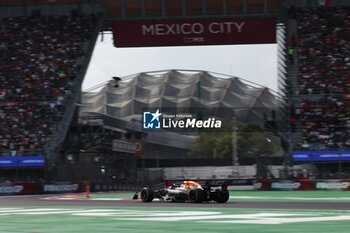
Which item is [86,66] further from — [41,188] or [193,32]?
[41,188]

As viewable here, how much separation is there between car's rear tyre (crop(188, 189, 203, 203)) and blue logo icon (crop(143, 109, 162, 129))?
3237 cm

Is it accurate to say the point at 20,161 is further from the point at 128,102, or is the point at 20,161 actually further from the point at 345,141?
the point at 128,102

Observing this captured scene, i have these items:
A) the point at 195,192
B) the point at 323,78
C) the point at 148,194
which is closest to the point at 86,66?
the point at 323,78

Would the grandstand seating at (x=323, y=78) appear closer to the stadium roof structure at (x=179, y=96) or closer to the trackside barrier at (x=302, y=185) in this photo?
the trackside barrier at (x=302, y=185)

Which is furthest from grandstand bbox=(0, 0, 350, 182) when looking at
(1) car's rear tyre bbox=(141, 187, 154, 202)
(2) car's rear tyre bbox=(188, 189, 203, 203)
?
(2) car's rear tyre bbox=(188, 189, 203, 203)

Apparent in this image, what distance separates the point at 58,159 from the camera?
42.8 meters

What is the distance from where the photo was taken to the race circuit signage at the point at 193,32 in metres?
47.9

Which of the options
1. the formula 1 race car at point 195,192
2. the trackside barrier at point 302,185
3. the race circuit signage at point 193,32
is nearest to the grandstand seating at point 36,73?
the race circuit signage at point 193,32

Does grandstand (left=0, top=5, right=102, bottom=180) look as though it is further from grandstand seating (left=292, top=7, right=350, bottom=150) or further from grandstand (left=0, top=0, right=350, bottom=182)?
grandstand seating (left=292, top=7, right=350, bottom=150)

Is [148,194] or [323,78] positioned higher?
[323,78]

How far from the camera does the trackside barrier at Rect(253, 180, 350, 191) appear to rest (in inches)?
1353

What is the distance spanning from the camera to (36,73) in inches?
1750

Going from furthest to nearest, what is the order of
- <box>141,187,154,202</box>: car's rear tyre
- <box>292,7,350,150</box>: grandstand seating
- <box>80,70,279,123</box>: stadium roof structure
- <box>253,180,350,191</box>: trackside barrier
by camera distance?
<box>80,70,279,123</box>: stadium roof structure, <box>292,7,350,150</box>: grandstand seating, <box>253,180,350,191</box>: trackside barrier, <box>141,187,154,202</box>: car's rear tyre

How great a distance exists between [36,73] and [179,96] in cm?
7399
